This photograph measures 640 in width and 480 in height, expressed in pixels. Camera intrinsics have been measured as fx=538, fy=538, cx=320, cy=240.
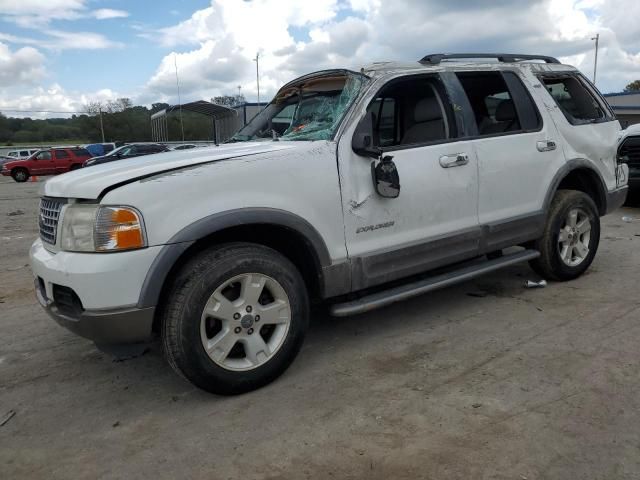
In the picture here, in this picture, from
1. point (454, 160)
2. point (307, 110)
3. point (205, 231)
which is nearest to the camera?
point (205, 231)

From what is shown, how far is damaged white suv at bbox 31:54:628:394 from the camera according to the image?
275 centimetres

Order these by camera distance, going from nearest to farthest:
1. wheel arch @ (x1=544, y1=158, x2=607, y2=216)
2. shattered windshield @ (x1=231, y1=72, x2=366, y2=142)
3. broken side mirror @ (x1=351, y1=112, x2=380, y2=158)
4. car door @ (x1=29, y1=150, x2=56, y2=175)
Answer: broken side mirror @ (x1=351, y1=112, x2=380, y2=158), shattered windshield @ (x1=231, y1=72, x2=366, y2=142), wheel arch @ (x1=544, y1=158, x2=607, y2=216), car door @ (x1=29, y1=150, x2=56, y2=175)

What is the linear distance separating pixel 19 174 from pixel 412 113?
96.5 feet

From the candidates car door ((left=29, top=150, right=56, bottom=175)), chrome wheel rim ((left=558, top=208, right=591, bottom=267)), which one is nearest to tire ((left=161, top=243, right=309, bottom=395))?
chrome wheel rim ((left=558, top=208, right=591, bottom=267))

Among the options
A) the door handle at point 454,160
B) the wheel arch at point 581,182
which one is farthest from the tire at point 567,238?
the door handle at point 454,160

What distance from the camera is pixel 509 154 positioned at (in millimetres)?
4152

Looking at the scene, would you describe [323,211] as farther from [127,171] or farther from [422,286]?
[127,171]

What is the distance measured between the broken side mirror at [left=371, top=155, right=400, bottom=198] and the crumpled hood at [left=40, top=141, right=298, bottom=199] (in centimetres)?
55

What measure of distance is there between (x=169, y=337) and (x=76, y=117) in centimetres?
7618

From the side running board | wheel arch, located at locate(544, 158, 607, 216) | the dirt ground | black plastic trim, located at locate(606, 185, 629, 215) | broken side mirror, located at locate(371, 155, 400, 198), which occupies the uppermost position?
broken side mirror, located at locate(371, 155, 400, 198)

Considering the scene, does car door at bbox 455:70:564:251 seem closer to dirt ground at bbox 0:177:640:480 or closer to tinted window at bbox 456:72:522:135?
tinted window at bbox 456:72:522:135

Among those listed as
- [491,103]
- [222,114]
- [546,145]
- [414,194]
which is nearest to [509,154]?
[546,145]

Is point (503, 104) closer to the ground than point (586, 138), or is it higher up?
higher up

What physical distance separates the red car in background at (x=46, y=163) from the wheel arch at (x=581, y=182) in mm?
28561
